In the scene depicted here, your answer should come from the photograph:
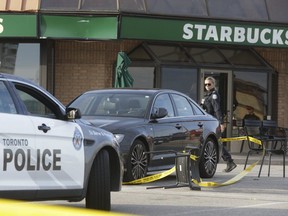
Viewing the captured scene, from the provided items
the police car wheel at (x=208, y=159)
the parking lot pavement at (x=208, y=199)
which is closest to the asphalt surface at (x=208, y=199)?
the parking lot pavement at (x=208, y=199)

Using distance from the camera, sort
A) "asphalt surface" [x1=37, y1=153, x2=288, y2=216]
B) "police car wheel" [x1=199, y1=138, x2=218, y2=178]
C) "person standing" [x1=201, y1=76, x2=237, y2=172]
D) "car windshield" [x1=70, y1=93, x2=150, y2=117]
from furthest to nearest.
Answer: "person standing" [x1=201, y1=76, x2=237, y2=172] < "police car wheel" [x1=199, y1=138, x2=218, y2=178] < "car windshield" [x1=70, y1=93, x2=150, y2=117] < "asphalt surface" [x1=37, y1=153, x2=288, y2=216]

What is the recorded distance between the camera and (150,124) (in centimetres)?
1283

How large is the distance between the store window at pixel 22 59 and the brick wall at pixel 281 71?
6.60m

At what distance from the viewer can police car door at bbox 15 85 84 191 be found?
7500mm

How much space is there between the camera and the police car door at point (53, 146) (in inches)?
295

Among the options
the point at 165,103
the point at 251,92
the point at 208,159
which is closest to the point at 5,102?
the point at 165,103

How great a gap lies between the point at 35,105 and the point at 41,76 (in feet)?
42.8

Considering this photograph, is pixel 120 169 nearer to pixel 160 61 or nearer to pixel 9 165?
pixel 9 165

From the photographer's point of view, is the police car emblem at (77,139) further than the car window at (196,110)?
No

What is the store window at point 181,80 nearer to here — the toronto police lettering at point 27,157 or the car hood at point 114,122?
the car hood at point 114,122

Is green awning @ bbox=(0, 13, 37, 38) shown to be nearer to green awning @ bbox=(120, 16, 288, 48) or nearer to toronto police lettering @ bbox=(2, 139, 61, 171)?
green awning @ bbox=(120, 16, 288, 48)

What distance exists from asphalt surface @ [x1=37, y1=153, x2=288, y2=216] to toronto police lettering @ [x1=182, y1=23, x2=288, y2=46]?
7.74 meters

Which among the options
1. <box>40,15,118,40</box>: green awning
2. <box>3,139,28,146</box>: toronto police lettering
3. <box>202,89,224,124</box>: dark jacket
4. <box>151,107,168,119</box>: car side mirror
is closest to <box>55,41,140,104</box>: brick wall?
<box>40,15,118,40</box>: green awning

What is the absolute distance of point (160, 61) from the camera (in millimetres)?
21359
